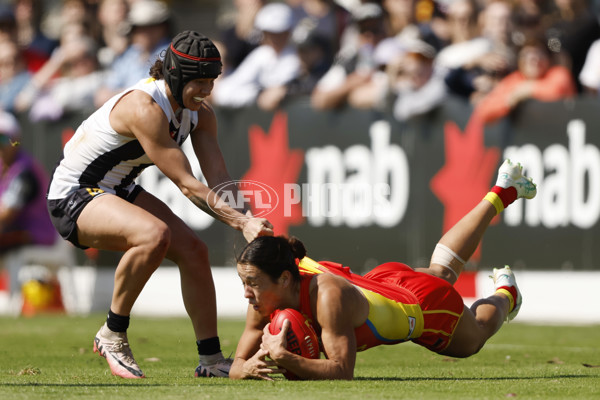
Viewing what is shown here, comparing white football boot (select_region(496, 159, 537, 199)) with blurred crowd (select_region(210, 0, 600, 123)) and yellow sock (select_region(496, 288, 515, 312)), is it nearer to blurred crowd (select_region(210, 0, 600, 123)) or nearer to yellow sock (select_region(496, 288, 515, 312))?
yellow sock (select_region(496, 288, 515, 312))

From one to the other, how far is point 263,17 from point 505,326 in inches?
210

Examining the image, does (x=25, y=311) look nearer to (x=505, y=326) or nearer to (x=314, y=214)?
(x=314, y=214)

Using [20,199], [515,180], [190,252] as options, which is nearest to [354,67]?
[20,199]

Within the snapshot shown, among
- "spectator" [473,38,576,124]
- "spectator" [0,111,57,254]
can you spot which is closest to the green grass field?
"spectator" [473,38,576,124]

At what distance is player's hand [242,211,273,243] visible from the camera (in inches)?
268

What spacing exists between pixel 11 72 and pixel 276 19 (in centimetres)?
454

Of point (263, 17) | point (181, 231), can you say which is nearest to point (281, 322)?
point (181, 231)

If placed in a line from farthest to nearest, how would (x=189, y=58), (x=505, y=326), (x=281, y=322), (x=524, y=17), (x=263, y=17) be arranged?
(x=263, y=17)
(x=524, y=17)
(x=505, y=326)
(x=189, y=58)
(x=281, y=322)

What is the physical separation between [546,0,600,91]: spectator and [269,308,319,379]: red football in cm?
734

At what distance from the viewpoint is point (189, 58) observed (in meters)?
7.16

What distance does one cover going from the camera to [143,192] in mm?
7902

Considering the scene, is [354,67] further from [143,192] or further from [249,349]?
[249,349]

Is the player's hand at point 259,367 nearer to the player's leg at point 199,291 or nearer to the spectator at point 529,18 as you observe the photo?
the player's leg at point 199,291

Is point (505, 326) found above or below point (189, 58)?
below
